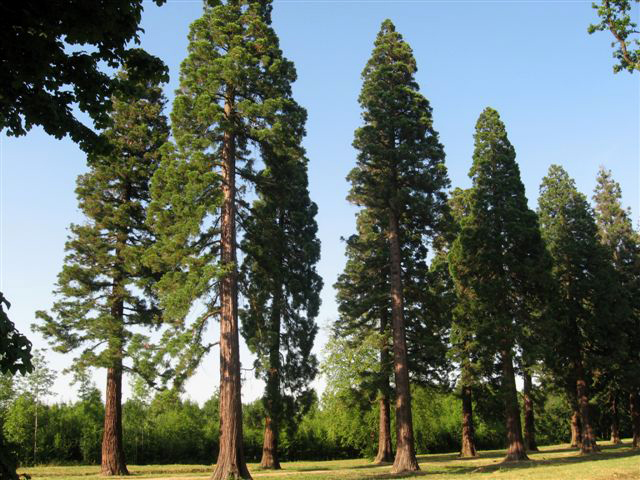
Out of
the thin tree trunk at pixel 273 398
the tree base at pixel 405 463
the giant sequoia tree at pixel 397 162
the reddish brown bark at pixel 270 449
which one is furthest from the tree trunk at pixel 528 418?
the thin tree trunk at pixel 273 398

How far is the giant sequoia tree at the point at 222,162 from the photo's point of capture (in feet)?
56.2

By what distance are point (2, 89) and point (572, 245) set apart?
32.2m

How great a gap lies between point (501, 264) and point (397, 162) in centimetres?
782

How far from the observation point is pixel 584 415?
101ft

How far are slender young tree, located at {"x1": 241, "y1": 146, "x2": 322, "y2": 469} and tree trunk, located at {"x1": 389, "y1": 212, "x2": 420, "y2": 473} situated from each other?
4904 millimetres

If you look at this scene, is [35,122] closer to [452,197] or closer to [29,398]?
[452,197]

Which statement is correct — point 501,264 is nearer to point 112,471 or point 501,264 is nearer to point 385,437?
point 385,437

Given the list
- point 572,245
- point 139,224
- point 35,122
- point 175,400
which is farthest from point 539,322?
point 35,122

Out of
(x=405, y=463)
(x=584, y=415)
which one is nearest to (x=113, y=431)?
(x=405, y=463)

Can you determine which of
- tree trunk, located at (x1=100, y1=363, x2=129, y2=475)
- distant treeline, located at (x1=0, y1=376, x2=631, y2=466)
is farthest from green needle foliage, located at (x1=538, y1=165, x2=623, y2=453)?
tree trunk, located at (x1=100, y1=363, x2=129, y2=475)

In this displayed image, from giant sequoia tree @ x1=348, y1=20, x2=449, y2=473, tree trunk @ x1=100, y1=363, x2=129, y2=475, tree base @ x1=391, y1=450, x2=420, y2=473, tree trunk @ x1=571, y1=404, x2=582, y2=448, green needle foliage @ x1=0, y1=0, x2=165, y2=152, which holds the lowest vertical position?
tree trunk @ x1=571, y1=404, x2=582, y2=448

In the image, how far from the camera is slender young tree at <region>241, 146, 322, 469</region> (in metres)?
19.7

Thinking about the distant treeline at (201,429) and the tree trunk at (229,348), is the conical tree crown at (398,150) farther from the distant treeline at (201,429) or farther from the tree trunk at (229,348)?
the distant treeline at (201,429)

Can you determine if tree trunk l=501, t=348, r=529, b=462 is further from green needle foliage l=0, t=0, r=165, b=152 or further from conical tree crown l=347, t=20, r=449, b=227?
green needle foliage l=0, t=0, r=165, b=152
